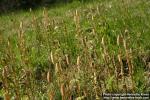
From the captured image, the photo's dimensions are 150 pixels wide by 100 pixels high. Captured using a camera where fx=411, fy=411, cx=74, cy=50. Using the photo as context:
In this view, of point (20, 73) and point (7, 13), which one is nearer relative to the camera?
point (20, 73)

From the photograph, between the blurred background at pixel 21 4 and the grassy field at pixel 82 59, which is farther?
the blurred background at pixel 21 4

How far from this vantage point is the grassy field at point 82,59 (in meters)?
4.16

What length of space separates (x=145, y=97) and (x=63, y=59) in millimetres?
1969

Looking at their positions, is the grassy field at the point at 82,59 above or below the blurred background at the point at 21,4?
below

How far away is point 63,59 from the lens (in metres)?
5.71

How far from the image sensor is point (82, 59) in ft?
16.7

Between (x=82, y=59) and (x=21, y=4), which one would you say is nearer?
(x=82, y=59)

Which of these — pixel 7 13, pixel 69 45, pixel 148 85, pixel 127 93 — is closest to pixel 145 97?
pixel 127 93

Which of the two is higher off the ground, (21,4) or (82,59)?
(21,4)

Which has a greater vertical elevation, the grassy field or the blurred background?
the blurred background

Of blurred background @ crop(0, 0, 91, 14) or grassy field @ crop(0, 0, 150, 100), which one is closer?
grassy field @ crop(0, 0, 150, 100)

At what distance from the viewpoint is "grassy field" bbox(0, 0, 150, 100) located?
4164mm

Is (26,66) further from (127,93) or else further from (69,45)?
(69,45)

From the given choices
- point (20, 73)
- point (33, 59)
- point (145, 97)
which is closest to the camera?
point (145, 97)
